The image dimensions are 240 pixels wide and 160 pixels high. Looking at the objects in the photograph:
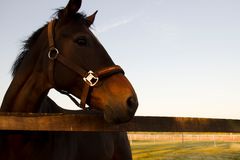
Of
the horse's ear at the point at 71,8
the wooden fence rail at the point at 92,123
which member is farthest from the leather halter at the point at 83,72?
the horse's ear at the point at 71,8

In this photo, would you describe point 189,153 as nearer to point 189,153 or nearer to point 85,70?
point 189,153

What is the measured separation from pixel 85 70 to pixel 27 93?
0.80m

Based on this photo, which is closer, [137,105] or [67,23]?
[137,105]

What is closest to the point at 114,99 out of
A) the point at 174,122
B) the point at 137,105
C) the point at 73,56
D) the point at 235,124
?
the point at 137,105

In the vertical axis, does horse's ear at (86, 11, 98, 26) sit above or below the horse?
above

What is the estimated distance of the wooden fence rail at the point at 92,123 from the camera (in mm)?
3193

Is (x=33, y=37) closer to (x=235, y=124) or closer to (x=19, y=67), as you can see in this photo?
(x=19, y=67)

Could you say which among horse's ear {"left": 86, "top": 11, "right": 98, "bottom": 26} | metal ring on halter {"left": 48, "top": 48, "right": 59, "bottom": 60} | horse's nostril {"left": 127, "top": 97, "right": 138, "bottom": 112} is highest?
horse's ear {"left": 86, "top": 11, "right": 98, "bottom": 26}

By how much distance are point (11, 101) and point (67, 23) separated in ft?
3.57

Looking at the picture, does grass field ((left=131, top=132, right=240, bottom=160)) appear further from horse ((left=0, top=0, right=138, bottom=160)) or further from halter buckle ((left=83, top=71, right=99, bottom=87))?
halter buckle ((left=83, top=71, right=99, bottom=87))

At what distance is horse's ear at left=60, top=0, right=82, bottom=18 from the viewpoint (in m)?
3.58

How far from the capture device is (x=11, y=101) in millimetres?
3684

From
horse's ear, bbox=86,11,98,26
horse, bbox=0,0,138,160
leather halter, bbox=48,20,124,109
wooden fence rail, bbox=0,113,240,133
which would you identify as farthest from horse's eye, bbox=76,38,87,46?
wooden fence rail, bbox=0,113,240,133

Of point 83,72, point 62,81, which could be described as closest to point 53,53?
point 62,81
